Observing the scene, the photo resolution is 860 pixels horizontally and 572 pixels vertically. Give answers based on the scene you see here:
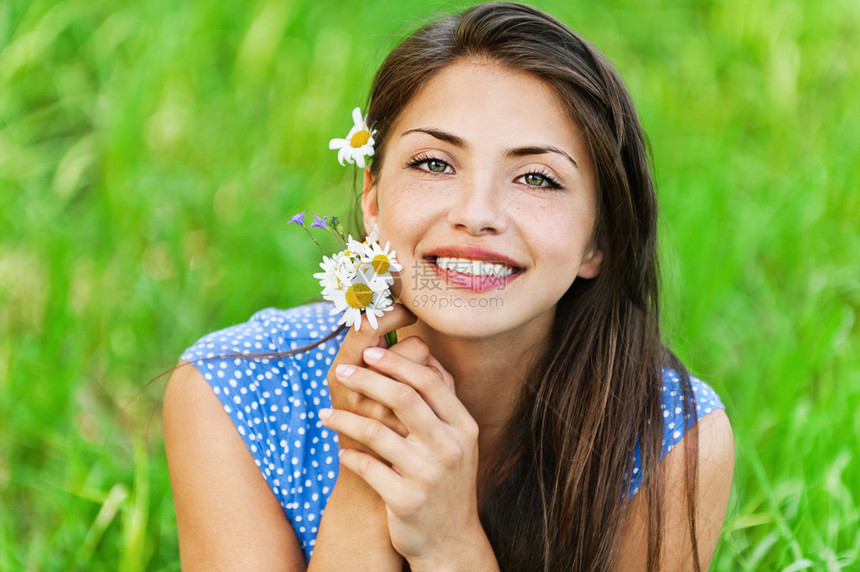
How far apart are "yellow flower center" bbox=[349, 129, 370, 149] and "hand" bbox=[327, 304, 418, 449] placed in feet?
1.21

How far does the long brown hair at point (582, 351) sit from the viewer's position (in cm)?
172

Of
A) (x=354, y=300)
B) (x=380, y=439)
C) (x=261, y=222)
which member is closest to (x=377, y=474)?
(x=380, y=439)

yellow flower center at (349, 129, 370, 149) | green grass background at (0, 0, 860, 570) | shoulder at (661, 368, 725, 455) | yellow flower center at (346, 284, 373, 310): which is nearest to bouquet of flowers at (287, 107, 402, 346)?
yellow flower center at (346, 284, 373, 310)

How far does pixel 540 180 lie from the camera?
1.65m

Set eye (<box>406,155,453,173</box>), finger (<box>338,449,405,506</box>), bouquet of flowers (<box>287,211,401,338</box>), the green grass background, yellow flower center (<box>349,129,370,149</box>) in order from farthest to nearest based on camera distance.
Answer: the green grass background < yellow flower center (<box>349,129,370,149</box>) < eye (<box>406,155,453,173</box>) < finger (<box>338,449,405,506</box>) < bouquet of flowers (<box>287,211,401,338</box>)

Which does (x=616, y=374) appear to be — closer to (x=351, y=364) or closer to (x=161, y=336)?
(x=351, y=364)

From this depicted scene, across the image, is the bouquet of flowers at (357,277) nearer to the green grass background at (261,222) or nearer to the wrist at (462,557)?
the wrist at (462,557)

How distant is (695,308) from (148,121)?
2.11m

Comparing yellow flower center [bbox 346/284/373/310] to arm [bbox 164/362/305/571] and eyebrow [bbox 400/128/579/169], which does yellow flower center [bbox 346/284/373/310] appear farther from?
arm [bbox 164/362/305/571]

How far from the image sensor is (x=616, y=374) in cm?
190

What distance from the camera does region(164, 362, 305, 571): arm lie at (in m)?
1.70

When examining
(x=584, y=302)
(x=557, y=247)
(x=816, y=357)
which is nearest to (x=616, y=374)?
(x=584, y=302)

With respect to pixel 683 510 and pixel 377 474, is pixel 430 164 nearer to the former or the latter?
pixel 377 474

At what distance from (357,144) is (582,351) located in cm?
66
